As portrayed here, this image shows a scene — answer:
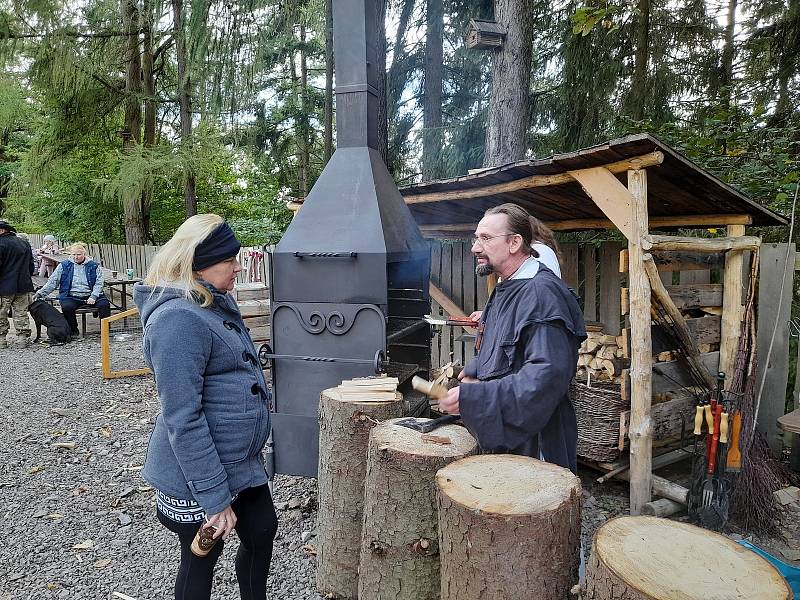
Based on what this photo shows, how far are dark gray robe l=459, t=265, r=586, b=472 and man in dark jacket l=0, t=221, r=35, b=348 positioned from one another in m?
8.84

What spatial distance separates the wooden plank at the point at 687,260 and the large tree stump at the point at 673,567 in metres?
2.34

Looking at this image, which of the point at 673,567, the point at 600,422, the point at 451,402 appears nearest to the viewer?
the point at 673,567

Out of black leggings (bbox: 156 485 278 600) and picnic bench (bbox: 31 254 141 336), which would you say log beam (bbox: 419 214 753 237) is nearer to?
black leggings (bbox: 156 485 278 600)

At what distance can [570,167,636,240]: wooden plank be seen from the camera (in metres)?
3.12

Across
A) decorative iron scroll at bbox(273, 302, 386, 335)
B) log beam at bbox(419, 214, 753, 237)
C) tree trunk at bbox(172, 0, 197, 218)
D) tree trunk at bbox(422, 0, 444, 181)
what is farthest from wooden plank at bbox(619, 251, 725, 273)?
tree trunk at bbox(172, 0, 197, 218)

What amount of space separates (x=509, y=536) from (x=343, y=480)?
1174mm

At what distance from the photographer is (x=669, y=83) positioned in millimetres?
6672

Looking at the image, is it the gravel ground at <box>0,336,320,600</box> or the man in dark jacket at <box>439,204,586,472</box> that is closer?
the man in dark jacket at <box>439,204,586,472</box>

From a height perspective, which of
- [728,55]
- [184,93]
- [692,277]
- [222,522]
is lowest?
[222,522]

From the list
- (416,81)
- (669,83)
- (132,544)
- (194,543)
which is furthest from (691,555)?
(416,81)

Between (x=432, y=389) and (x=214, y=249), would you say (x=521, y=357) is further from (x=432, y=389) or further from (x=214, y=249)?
(x=214, y=249)

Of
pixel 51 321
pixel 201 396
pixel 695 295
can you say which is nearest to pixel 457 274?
pixel 695 295

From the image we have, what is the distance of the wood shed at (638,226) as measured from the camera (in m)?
3.13

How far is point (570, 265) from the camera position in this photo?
181 inches
